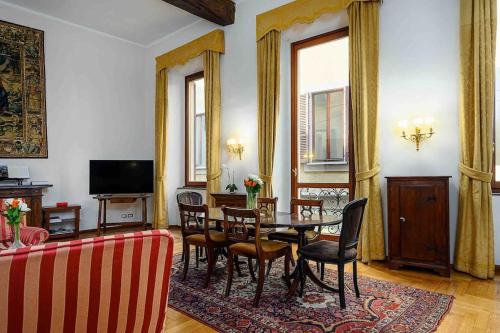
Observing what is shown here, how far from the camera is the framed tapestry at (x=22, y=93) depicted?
17.8 feet

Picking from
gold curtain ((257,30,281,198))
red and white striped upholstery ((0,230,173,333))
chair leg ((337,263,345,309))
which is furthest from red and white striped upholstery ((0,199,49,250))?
gold curtain ((257,30,281,198))

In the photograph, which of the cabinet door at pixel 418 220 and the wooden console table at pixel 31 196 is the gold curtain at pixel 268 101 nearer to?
the cabinet door at pixel 418 220

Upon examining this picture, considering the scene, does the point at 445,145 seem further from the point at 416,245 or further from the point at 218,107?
the point at 218,107

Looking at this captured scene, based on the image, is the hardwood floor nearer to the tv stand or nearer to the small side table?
the small side table

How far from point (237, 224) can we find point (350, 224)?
1.01 meters

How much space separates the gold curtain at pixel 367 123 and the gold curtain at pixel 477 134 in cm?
87

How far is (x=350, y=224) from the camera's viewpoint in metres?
2.62

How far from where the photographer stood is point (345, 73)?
4.70 metres

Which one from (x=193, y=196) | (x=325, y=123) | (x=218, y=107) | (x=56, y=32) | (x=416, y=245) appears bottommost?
(x=416, y=245)

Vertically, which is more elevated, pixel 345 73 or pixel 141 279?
pixel 345 73

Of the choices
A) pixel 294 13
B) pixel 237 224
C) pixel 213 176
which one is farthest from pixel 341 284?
pixel 294 13

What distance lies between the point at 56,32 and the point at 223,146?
3.77m

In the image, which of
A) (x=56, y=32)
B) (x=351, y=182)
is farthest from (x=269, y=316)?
(x=56, y=32)

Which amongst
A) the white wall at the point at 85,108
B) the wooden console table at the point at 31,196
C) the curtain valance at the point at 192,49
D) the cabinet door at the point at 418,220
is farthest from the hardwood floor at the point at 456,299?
the white wall at the point at 85,108
